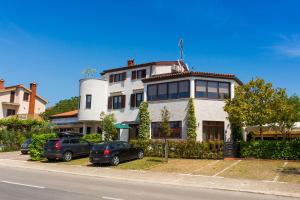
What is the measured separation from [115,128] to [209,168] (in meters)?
16.0

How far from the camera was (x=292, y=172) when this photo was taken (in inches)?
741

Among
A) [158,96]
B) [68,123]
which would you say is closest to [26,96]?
[68,123]

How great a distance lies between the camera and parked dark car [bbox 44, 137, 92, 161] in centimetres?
2723

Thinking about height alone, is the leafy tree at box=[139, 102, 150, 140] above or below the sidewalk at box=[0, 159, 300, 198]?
above

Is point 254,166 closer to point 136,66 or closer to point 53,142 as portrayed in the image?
point 53,142

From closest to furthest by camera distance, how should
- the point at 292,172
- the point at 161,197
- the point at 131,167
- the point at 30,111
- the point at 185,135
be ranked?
1. the point at 161,197
2. the point at 292,172
3. the point at 131,167
4. the point at 185,135
5. the point at 30,111

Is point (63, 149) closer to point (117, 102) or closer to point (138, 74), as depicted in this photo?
point (117, 102)

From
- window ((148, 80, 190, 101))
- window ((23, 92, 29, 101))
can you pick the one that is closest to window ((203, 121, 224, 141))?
window ((148, 80, 190, 101))

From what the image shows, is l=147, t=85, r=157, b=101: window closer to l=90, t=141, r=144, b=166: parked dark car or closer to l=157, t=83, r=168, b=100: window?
l=157, t=83, r=168, b=100: window

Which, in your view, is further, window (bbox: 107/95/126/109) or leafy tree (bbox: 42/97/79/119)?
leafy tree (bbox: 42/97/79/119)

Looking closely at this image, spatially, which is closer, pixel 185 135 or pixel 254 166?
pixel 254 166

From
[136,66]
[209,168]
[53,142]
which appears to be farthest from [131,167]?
[136,66]

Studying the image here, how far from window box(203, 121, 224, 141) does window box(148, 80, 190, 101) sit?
3.32 meters

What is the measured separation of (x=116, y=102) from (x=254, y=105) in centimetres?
1776
